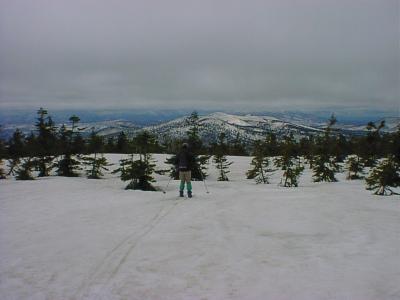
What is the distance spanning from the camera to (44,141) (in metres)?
28.7

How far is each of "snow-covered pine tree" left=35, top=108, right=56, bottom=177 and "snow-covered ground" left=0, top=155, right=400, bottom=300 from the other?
627 inches

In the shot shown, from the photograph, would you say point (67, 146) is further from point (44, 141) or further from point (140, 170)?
point (140, 170)

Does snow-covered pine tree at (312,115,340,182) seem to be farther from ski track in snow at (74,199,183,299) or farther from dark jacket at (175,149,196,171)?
ski track in snow at (74,199,183,299)

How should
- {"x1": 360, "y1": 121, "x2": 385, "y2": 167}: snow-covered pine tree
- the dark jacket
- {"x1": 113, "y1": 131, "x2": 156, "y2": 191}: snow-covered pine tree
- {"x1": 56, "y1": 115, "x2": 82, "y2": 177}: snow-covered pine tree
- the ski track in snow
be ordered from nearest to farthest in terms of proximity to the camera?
1. the ski track in snow
2. the dark jacket
3. {"x1": 113, "y1": 131, "x2": 156, "y2": 191}: snow-covered pine tree
4. {"x1": 56, "y1": 115, "x2": 82, "y2": 177}: snow-covered pine tree
5. {"x1": 360, "y1": 121, "x2": 385, "y2": 167}: snow-covered pine tree

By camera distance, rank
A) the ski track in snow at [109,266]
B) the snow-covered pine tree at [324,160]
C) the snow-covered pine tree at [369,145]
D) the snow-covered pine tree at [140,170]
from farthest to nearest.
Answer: the snow-covered pine tree at [369,145], the snow-covered pine tree at [324,160], the snow-covered pine tree at [140,170], the ski track in snow at [109,266]

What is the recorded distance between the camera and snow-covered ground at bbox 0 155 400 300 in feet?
19.9

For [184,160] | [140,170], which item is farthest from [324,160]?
[184,160]

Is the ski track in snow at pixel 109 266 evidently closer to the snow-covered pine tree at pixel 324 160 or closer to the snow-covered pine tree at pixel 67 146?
the snow-covered pine tree at pixel 67 146

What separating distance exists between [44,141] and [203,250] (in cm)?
2493

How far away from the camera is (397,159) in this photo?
61.6ft

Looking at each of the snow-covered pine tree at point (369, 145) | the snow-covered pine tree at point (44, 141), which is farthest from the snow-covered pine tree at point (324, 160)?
the snow-covered pine tree at point (44, 141)

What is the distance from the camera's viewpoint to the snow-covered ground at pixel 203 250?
6066 millimetres

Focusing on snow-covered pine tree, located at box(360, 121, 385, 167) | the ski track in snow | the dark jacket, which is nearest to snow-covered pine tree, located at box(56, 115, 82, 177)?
the dark jacket

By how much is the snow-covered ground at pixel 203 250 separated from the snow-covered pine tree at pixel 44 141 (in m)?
15.9
